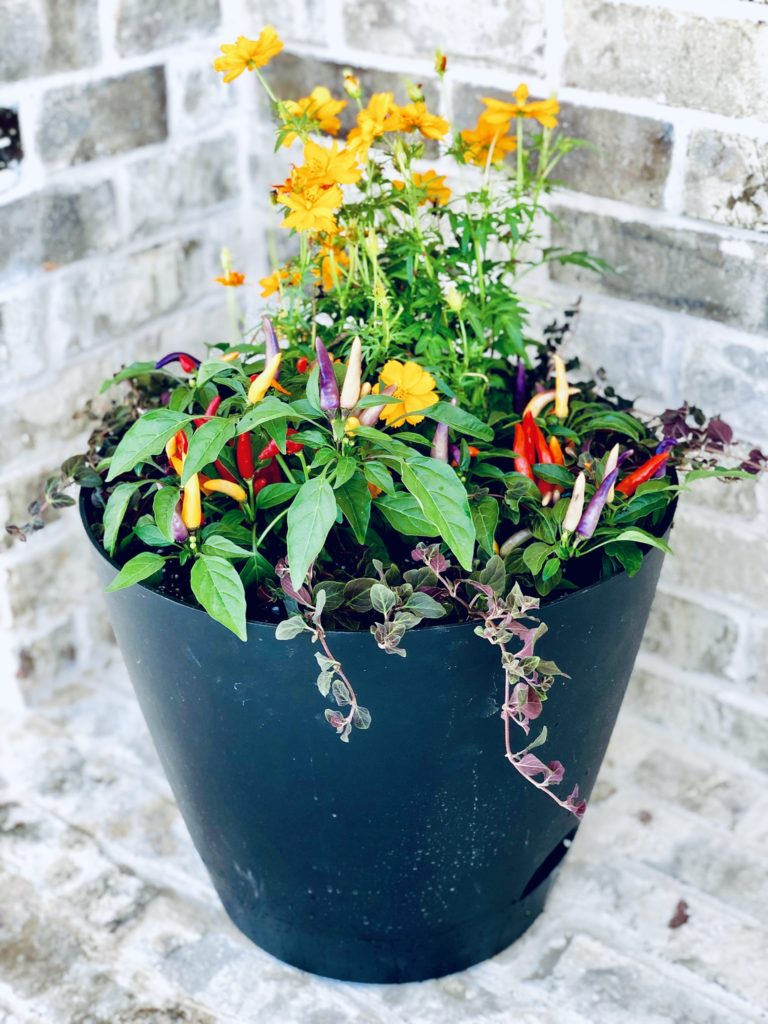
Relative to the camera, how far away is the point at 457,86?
1565 mm

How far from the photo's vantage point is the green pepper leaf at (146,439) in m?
1.06

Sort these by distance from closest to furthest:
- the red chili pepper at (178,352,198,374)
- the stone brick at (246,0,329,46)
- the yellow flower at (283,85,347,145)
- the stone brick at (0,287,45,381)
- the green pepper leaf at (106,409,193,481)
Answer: the green pepper leaf at (106,409,193,481), the yellow flower at (283,85,347,145), the red chili pepper at (178,352,198,374), the stone brick at (0,287,45,381), the stone brick at (246,0,329,46)

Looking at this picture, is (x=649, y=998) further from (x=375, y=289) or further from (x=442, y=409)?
(x=375, y=289)

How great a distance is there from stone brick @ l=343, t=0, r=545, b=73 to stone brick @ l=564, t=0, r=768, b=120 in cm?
5

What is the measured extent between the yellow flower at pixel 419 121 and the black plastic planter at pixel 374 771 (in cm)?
47

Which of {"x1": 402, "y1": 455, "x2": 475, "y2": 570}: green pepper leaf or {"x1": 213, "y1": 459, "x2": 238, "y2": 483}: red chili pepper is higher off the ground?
{"x1": 402, "y1": 455, "x2": 475, "y2": 570}: green pepper leaf

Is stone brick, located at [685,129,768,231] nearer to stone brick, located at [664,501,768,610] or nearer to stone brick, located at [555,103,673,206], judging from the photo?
stone brick, located at [555,103,673,206]

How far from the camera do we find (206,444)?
1037 mm

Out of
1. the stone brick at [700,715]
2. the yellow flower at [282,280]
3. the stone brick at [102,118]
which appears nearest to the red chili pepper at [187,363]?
the yellow flower at [282,280]

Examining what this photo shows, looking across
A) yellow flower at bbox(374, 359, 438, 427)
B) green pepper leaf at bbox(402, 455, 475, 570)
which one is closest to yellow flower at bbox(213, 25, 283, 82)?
yellow flower at bbox(374, 359, 438, 427)

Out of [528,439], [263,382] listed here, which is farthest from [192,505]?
[528,439]

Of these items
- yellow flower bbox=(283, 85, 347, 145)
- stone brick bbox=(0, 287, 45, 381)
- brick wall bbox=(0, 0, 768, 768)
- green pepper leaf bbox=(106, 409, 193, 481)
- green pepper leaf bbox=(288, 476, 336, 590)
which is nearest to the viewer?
green pepper leaf bbox=(288, 476, 336, 590)

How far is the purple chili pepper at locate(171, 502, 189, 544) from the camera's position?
1072 mm

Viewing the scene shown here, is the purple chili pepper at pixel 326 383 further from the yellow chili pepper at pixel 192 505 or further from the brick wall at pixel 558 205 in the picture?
the brick wall at pixel 558 205
